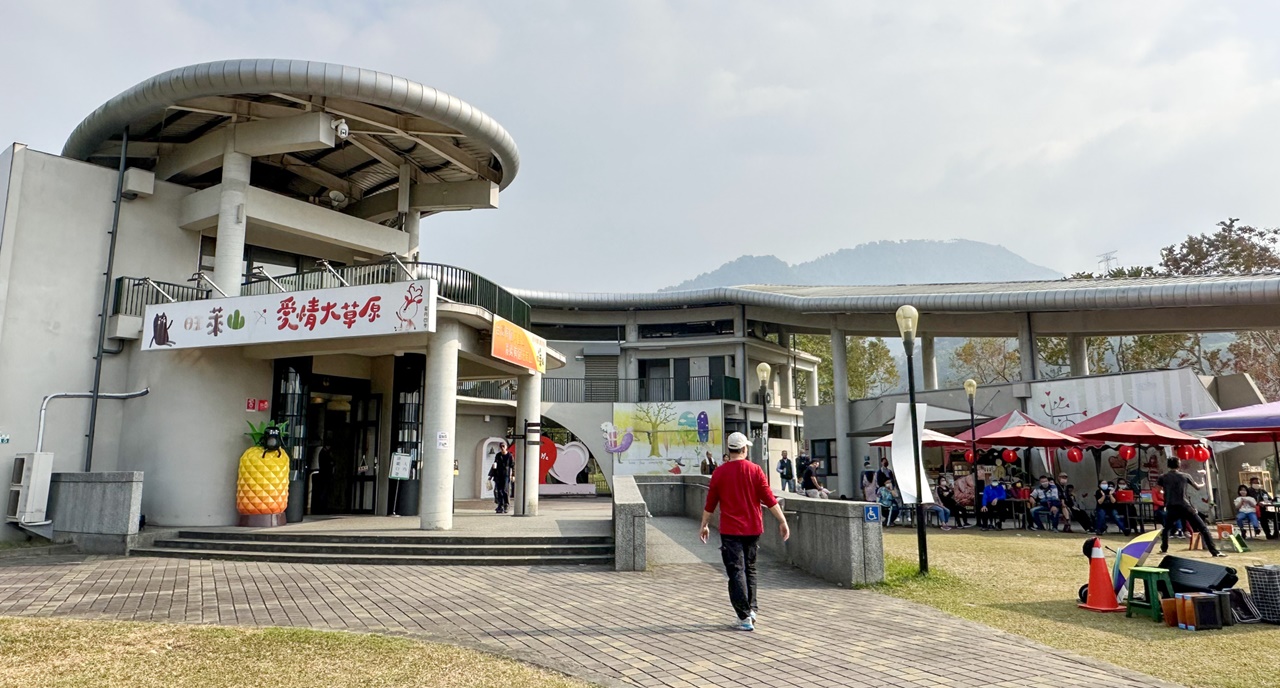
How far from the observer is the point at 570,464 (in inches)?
1181

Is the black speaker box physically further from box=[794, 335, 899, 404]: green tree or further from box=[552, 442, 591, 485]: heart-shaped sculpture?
box=[794, 335, 899, 404]: green tree

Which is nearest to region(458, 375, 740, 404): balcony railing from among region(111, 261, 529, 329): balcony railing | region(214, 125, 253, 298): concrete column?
region(111, 261, 529, 329): balcony railing

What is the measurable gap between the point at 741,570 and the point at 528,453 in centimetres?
1032

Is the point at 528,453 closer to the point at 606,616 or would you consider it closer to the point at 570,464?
the point at 606,616

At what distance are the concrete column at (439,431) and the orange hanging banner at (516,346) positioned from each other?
86cm

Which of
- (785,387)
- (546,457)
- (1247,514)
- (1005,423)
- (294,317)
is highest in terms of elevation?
(785,387)

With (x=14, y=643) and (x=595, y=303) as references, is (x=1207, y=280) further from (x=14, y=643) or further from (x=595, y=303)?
(x=14, y=643)

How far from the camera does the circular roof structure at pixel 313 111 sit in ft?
42.6

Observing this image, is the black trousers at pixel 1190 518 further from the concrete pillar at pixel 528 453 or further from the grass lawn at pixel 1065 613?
the concrete pillar at pixel 528 453

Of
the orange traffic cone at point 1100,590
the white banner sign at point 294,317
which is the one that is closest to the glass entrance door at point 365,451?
the white banner sign at point 294,317

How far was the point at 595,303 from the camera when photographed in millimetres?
31688

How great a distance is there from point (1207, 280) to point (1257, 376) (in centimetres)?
1883

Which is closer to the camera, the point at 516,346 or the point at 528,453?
the point at 516,346

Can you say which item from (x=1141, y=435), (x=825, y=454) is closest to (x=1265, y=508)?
(x=1141, y=435)
